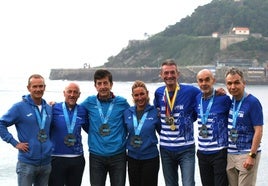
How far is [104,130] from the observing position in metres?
6.26

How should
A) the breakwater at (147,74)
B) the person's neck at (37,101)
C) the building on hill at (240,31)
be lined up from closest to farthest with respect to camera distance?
the person's neck at (37,101), the breakwater at (147,74), the building on hill at (240,31)

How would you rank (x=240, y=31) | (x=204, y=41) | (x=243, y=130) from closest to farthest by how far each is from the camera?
(x=243, y=130)
(x=240, y=31)
(x=204, y=41)

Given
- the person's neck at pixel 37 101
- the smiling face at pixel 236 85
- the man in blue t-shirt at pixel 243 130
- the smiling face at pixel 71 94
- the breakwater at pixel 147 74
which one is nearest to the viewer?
the man in blue t-shirt at pixel 243 130

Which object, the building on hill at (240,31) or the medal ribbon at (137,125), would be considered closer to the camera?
the medal ribbon at (137,125)

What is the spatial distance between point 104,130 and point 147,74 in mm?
108588

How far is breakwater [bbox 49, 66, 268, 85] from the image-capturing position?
10350 centimetres

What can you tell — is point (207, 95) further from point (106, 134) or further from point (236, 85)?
point (106, 134)

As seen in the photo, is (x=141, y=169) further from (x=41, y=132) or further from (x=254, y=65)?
(x=254, y=65)

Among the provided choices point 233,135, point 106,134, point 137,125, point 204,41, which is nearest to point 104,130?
point 106,134

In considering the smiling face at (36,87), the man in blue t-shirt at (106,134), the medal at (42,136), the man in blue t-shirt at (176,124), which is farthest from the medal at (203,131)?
the smiling face at (36,87)

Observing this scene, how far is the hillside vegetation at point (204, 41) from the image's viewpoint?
118688mm

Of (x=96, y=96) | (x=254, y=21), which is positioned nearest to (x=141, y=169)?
(x=96, y=96)

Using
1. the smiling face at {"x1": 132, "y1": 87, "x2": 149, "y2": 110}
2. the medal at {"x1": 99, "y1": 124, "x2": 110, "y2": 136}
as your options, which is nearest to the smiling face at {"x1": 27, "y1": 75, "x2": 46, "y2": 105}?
the medal at {"x1": 99, "y1": 124, "x2": 110, "y2": 136}

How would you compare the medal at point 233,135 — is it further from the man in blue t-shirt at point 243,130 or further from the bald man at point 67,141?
the bald man at point 67,141
